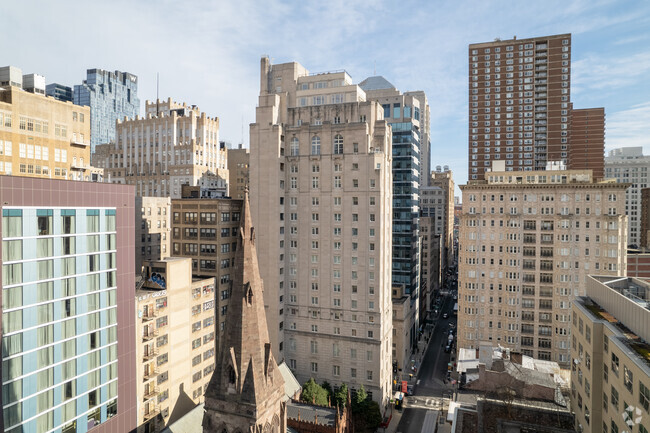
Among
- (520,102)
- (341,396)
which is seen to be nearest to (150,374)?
(341,396)

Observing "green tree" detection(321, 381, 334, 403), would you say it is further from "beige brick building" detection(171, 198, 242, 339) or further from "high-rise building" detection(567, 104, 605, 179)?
"high-rise building" detection(567, 104, 605, 179)

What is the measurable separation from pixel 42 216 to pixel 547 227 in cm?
9241

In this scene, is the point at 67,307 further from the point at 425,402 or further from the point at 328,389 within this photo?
the point at 425,402

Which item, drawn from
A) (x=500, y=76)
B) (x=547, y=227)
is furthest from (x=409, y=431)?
(x=500, y=76)

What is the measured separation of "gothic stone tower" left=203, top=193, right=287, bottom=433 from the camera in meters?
39.9

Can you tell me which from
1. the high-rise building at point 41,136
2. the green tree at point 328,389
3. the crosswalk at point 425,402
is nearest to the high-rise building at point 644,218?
the crosswalk at point 425,402

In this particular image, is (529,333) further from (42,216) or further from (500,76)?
(500,76)

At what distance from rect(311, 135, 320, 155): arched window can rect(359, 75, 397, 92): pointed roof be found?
43395mm

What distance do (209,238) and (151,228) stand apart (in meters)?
22.1

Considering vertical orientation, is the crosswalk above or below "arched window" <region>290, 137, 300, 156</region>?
below

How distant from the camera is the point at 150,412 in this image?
61.8m

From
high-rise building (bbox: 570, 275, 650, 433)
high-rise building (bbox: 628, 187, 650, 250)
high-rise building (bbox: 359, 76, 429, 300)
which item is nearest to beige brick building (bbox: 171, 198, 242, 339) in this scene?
high-rise building (bbox: 359, 76, 429, 300)

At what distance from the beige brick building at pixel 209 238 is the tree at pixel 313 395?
63.9 feet

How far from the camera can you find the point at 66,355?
156ft
